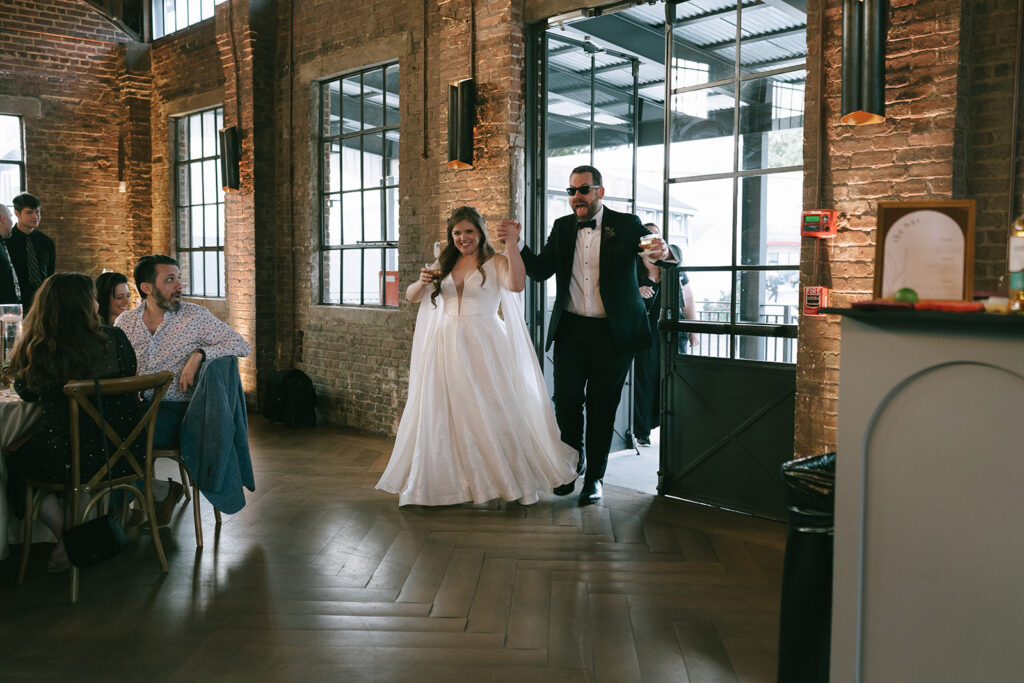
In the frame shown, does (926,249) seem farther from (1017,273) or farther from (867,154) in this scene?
(867,154)

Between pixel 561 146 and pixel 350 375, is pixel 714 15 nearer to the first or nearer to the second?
pixel 561 146

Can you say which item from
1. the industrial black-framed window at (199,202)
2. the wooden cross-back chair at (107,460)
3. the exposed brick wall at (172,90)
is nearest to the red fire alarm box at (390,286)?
the industrial black-framed window at (199,202)

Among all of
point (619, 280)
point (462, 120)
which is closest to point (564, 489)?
point (619, 280)

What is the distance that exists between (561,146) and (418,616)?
13.8 feet

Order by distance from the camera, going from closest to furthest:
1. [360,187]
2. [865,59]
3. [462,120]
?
1. [865,59]
2. [462,120]
3. [360,187]

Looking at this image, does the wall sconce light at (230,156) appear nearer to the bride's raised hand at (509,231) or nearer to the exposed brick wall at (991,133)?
the bride's raised hand at (509,231)

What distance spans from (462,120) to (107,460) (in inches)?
132

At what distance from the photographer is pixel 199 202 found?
919 cm

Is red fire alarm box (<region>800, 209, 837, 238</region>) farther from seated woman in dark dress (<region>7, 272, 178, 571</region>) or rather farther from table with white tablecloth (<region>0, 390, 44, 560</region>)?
table with white tablecloth (<region>0, 390, 44, 560</region>)

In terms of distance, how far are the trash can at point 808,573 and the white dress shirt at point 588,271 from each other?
2.37 m

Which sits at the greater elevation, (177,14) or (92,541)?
(177,14)

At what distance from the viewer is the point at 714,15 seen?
4637mm

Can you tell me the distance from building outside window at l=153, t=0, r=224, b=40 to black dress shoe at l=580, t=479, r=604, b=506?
275 inches

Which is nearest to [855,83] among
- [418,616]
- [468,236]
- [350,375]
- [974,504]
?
[468,236]
